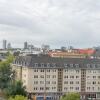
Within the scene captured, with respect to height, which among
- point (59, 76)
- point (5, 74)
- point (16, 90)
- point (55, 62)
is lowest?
point (16, 90)

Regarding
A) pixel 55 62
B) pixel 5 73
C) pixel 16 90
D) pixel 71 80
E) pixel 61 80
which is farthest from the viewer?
pixel 5 73

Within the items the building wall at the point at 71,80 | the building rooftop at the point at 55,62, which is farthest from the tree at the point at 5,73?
the building wall at the point at 71,80

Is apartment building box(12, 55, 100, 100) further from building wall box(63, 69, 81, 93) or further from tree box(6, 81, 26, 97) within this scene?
tree box(6, 81, 26, 97)

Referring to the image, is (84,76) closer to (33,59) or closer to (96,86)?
(96,86)

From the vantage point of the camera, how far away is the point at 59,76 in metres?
75.7

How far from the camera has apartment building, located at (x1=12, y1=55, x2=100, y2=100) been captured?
2928 inches

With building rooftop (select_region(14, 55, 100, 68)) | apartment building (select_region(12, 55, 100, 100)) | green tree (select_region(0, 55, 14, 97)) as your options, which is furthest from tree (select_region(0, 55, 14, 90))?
building rooftop (select_region(14, 55, 100, 68))

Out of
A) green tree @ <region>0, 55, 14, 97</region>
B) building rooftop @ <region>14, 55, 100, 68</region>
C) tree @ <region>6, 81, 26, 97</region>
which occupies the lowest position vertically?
tree @ <region>6, 81, 26, 97</region>

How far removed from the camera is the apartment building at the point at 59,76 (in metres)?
74.4

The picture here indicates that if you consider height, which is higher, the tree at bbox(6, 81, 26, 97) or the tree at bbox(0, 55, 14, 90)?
the tree at bbox(0, 55, 14, 90)

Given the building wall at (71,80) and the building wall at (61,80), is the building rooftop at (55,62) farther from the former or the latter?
the building wall at (71,80)

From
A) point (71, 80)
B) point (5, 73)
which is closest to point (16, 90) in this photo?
point (71, 80)

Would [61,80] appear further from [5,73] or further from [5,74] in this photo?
[5,74]

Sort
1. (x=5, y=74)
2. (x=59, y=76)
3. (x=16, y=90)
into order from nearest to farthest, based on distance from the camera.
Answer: (x=16, y=90) < (x=59, y=76) < (x=5, y=74)
